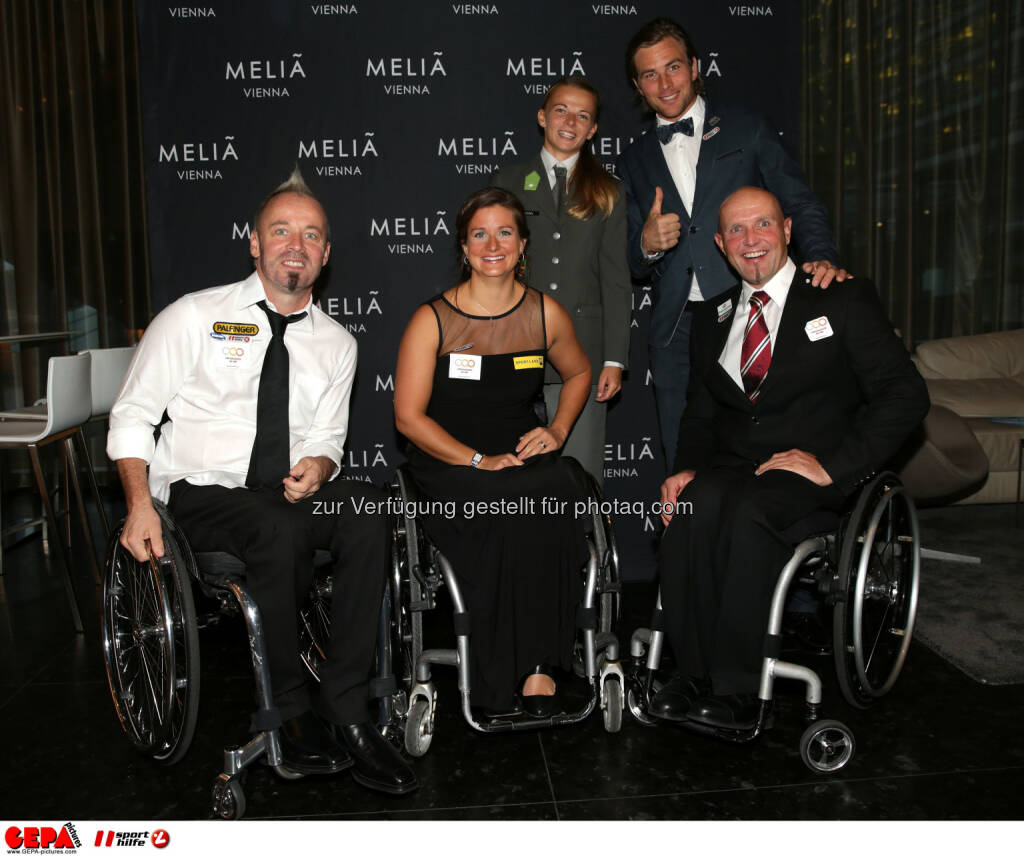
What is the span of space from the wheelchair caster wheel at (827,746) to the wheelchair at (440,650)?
1.52 feet

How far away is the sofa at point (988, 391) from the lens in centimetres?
451

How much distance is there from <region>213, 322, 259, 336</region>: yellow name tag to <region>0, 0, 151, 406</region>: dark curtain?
387 centimetres

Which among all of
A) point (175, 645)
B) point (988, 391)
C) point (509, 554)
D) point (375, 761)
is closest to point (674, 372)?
point (509, 554)

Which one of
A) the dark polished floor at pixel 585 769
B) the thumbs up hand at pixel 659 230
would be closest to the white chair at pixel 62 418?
the dark polished floor at pixel 585 769

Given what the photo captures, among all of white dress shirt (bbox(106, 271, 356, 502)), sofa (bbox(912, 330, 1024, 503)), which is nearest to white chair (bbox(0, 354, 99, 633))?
white dress shirt (bbox(106, 271, 356, 502))

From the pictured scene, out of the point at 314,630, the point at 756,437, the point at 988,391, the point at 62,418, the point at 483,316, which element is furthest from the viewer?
the point at 988,391

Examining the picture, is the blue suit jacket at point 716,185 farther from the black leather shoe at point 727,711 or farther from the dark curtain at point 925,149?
the dark curtain at point 925,149

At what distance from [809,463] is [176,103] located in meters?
A: 2.76

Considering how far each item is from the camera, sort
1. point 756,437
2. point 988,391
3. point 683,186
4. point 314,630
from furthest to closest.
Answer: point 988,391, point 683,186, point 314,630, point 756,437

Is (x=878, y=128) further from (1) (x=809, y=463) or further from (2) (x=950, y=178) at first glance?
(1) (x=809, y=463)

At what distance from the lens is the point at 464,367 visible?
2.40 m

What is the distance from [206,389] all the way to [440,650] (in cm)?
91

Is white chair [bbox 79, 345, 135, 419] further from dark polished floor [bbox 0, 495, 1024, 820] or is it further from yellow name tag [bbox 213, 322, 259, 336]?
yellow name tag [bbox 213, 322, 259, 336]
